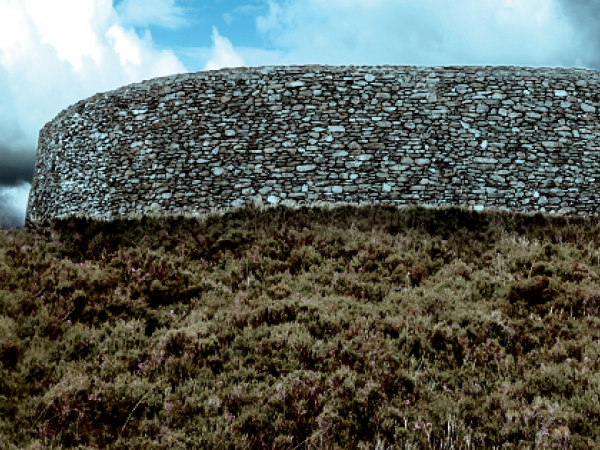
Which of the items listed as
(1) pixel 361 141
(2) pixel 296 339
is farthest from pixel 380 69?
(2) pixel 296 339

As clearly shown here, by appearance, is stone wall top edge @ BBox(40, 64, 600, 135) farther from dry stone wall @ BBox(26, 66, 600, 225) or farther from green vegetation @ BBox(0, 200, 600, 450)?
green vegetation @ BBox(0, 200, 600, 450)

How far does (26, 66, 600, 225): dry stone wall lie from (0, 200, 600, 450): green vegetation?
10.6ft

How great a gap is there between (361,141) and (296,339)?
31.5 ft

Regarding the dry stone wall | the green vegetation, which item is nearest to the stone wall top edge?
the dry stone wall

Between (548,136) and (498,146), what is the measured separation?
1.83m

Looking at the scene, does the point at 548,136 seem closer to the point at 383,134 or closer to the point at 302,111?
the point at 383,134

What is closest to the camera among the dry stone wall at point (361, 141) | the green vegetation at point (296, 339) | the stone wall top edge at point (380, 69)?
the green vegetation at point (296, 339)

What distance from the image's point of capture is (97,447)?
4.52 meters

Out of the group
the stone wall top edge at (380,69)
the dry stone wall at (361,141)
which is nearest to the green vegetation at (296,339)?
the dry stone wall at (361,141)

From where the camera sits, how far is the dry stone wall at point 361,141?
555 inches

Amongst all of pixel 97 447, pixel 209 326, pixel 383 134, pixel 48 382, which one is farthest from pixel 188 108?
pixel 97 447

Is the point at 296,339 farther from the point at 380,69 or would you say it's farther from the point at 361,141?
the point at 380,69

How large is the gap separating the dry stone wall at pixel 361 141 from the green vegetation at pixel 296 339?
3.23m

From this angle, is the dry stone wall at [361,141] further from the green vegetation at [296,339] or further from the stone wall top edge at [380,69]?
the green vegetation at [296,339]
